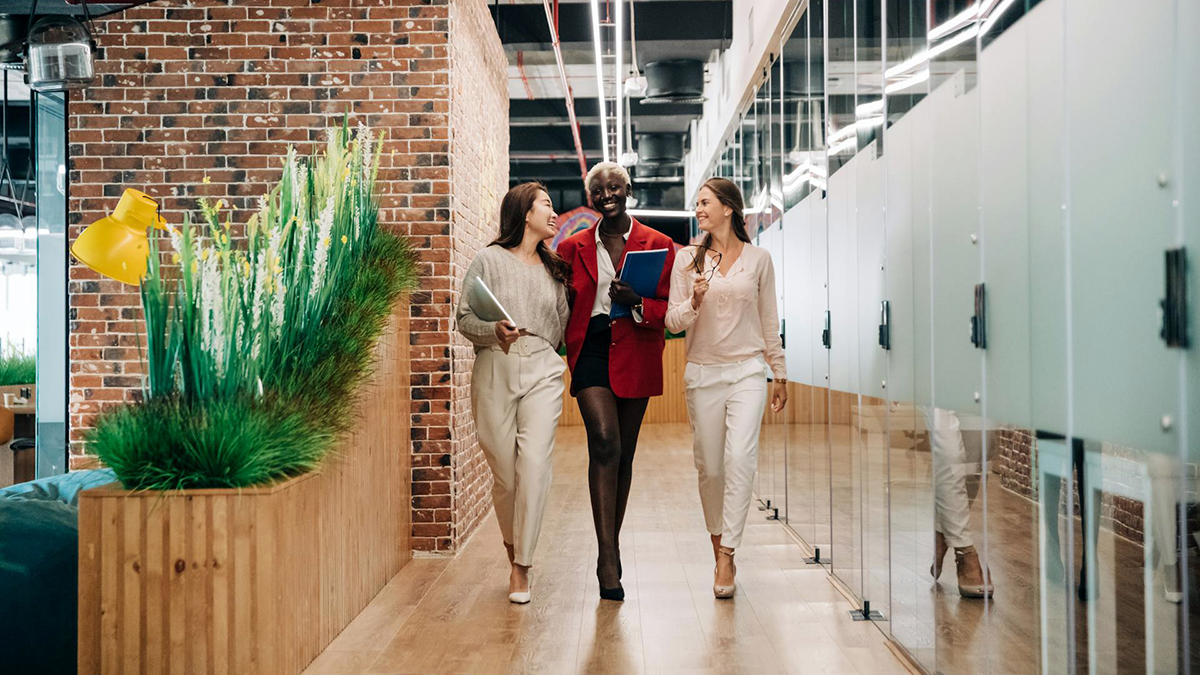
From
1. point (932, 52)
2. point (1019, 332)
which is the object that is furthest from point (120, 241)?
point (1019, 332)

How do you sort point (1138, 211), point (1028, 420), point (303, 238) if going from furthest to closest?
point (303, 238), point (1028, 420), point (1138, 211)

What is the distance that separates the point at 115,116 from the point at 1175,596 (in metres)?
4.65

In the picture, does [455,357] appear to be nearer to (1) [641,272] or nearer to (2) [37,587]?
(1) [641,272]

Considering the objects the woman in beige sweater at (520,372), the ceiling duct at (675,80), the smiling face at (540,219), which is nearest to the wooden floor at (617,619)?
the woman in beige sweater at (520,372)

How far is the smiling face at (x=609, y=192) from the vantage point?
3857 mm

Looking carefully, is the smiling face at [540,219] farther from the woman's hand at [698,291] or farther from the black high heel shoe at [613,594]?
the black high heel shoe at [613,594]

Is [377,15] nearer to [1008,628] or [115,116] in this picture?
[115,116]

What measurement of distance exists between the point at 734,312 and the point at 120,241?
7.60 ft

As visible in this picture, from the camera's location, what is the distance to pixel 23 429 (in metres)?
6.40

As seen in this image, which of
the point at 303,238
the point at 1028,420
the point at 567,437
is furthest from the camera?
the point at 567,437

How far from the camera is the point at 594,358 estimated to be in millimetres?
3898

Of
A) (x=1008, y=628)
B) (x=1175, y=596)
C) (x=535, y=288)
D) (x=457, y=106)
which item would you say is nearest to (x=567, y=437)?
(x=457, y=106)

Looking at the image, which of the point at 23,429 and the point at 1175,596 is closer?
the point at 1175,596

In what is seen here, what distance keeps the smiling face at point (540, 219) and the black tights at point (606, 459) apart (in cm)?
63
